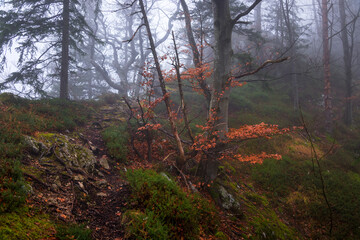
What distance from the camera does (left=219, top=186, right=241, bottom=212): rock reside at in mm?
5922

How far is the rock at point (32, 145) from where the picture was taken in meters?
4.83

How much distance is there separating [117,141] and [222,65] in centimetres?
516

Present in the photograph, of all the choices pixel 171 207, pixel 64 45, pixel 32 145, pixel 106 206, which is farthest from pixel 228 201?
pixel 64 45

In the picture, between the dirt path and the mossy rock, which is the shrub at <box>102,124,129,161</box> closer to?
the dirt path

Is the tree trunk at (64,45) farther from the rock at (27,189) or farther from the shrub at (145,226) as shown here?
the shrub at (145,226)

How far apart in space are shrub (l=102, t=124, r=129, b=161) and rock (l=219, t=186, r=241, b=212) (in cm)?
382

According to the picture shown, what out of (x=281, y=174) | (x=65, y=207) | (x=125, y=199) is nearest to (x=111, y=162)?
(x=125, y=199)

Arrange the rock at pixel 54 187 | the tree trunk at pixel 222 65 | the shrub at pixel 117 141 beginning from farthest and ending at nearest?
1. the shrub at pixel 117 141
2. the tree trunk at pixel 222 65
3. the rock at pixel 54 187

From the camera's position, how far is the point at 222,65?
6.48 m

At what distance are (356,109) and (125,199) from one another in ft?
69.7

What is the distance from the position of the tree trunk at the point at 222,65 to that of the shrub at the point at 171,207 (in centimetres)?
268

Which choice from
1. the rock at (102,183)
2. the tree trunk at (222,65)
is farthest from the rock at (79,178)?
the tree trunk at (222,65)

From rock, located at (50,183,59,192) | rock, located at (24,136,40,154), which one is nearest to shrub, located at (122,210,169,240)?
rock, located at (50,183,59,192)

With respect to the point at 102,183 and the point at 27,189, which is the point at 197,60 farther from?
the point at 27,189
